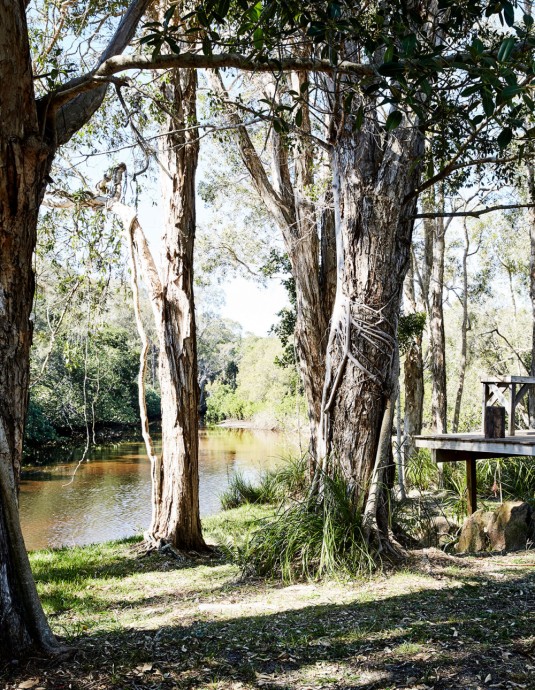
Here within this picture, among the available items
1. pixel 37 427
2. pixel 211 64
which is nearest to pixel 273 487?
pixel 211 64

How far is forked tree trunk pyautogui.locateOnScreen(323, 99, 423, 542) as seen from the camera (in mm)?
5727

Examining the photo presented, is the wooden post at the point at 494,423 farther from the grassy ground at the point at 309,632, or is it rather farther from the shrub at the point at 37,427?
the shrub at the point at 37,427

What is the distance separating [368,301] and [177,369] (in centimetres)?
272

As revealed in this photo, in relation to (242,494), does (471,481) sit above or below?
above

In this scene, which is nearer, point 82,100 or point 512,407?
point 82,100

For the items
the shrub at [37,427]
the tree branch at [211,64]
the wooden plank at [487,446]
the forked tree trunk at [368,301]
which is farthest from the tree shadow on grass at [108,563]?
the shrub at [37,427]

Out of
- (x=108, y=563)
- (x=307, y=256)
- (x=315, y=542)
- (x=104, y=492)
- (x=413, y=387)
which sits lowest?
(x=104, y=492)

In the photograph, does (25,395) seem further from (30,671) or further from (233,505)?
(233,505)

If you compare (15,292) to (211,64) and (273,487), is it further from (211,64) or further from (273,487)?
(273,487)

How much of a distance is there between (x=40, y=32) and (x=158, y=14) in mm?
1646

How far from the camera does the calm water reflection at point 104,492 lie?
12.9m

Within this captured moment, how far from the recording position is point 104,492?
56.5 ft

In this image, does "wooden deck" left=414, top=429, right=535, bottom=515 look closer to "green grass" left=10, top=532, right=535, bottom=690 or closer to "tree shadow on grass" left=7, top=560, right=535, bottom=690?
"green grass" left=10, top=532, right=535, bottom=690

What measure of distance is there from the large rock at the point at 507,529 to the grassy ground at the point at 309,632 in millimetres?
891
